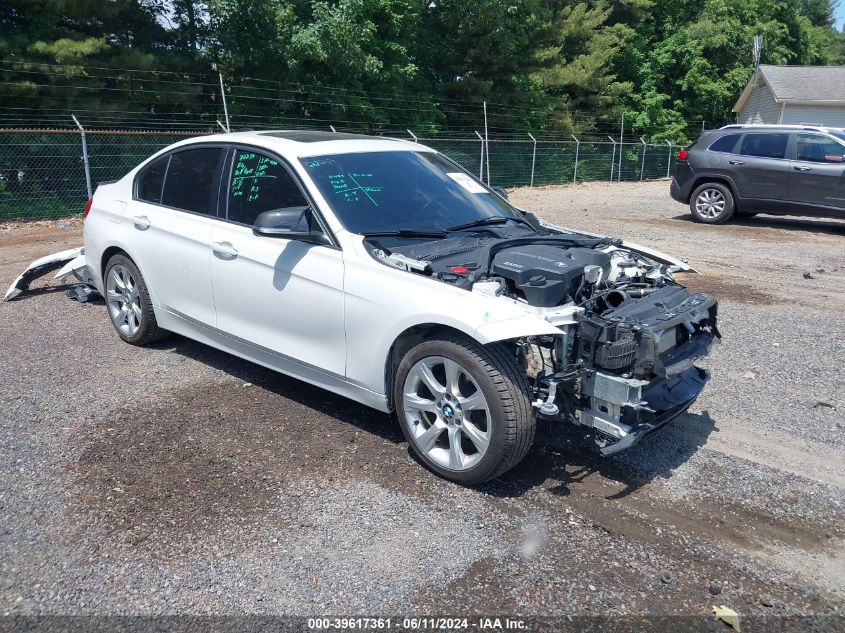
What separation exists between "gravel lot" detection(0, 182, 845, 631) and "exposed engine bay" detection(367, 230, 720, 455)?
18.3 inches

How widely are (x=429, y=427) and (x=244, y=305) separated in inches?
63.1

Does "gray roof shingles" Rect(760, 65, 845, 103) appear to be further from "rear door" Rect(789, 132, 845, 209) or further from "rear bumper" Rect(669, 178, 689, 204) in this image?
"rear door" Rect(789, 132, 845, 209)

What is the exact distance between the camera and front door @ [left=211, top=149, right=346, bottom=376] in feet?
14.7

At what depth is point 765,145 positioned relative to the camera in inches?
526

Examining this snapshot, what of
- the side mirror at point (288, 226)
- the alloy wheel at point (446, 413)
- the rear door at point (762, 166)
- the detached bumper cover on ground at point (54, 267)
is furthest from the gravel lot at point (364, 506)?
the rear door at point (762, 166)

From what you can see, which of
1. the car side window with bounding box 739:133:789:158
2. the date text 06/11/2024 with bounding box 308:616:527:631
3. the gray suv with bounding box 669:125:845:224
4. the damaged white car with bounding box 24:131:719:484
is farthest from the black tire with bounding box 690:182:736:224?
the date text 06/11/2024 with bounding box 308:616:527:631

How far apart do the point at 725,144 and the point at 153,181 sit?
439 inches

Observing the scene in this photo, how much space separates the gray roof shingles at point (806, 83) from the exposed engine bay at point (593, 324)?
3506cm

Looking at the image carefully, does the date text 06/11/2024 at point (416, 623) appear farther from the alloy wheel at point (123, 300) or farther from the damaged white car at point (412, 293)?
the alloy wheel at point (123, 300)

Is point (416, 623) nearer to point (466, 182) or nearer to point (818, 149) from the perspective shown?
point (466, 182)

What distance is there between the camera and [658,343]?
12.9ft

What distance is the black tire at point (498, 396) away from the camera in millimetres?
3738

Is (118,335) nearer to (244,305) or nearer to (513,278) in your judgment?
(244,305)

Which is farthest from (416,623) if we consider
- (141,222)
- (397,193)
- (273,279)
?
(141,222)
